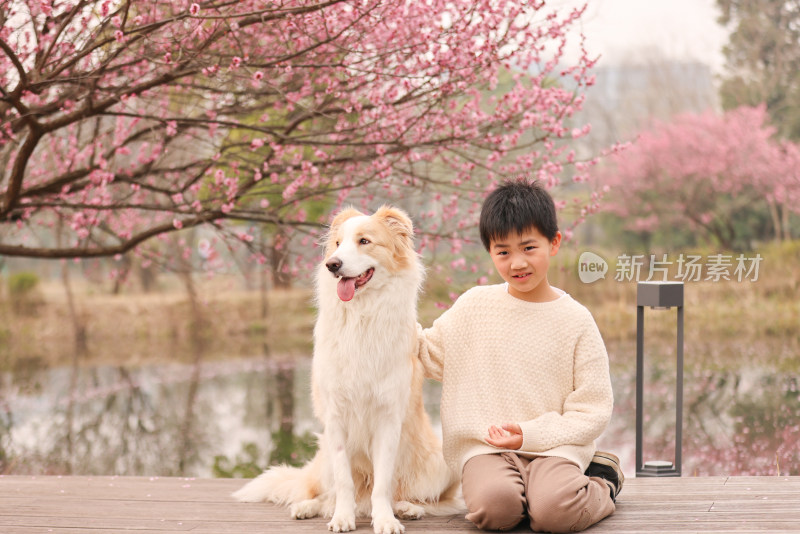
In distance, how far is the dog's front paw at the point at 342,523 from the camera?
231 centimetres

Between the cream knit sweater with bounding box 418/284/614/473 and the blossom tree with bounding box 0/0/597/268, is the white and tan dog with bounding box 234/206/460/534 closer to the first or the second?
the cream knit sweater with bounding box 418/284/614/473

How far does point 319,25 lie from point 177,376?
7288mm

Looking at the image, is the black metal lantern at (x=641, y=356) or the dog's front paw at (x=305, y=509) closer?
the dog's front paw at (x=305, y=509)

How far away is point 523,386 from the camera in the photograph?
2434 millimetres

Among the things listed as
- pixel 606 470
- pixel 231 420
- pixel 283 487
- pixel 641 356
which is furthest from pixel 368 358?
pixel 231 420

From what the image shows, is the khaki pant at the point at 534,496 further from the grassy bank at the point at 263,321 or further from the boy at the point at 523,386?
the grassy bank at the point at 263,321

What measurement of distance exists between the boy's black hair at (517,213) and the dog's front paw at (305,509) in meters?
1.02

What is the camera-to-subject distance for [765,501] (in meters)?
2.62

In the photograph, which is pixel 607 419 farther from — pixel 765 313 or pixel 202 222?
pixel 765 313

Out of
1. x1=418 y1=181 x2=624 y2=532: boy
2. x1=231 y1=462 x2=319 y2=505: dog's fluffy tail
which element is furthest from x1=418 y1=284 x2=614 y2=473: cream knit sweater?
x1=231 y1=462 x2=319 y2=505: dog's fluffy tail

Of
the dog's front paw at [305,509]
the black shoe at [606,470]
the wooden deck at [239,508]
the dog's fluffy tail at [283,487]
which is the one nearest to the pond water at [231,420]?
the wooden deck at [239,508]

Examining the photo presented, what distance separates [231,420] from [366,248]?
20.7 ft

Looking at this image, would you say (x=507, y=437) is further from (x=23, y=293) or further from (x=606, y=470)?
(x=23, y=293)

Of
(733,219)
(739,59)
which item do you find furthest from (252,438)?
(739,59)
